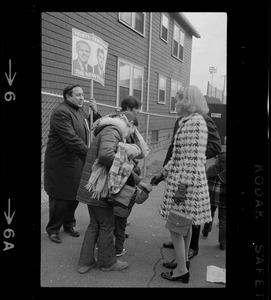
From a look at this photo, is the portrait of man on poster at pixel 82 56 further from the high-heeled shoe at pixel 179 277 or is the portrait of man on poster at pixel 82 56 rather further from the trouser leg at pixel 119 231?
the high-heeled shoe at pixel 179 277

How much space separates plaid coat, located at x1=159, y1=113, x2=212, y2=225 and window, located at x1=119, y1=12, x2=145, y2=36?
20.1ft

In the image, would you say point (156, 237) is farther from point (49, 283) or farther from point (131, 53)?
point (131, 53)

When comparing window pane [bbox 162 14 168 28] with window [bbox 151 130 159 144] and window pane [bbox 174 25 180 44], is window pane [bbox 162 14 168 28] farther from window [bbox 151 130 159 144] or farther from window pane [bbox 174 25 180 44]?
window [bbox 151 130 159 144]

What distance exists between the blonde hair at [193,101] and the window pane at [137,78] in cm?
699

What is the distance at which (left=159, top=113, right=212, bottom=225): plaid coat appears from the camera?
273cm

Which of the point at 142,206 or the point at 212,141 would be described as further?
the point at 142,206

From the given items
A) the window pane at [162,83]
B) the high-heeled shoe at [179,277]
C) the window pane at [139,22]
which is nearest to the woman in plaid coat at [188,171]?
the high-heeled shoe at [179,277]

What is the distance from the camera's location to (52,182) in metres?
3.45

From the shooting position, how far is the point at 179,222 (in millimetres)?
2789

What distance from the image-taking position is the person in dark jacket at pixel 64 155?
3.35 metres

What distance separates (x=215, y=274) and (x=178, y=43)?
484 inches
